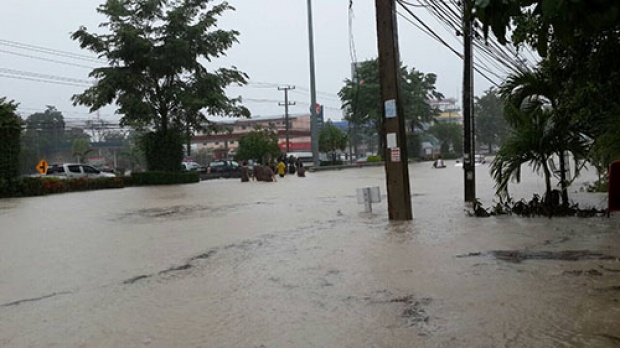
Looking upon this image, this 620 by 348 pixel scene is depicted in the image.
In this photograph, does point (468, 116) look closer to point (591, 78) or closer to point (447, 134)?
point (591, 78)

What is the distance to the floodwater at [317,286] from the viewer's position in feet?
15.4

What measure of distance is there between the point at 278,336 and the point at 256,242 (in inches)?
209

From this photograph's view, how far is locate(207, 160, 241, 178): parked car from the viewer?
4603 cm

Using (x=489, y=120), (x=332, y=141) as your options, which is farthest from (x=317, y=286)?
(x=489, y=120)

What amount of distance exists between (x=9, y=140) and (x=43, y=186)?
2589 mm

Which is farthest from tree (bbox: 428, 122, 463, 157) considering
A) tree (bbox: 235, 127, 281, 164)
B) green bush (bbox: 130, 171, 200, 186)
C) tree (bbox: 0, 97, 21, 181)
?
tree (bbox: 0, 97, 21, 181)

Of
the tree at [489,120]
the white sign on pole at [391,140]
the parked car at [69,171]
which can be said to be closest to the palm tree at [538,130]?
the white sign on pole at [391,140]

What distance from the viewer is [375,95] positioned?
65.6 m

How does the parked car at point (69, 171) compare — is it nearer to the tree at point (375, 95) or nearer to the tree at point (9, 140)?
the tree at point (9, 140)

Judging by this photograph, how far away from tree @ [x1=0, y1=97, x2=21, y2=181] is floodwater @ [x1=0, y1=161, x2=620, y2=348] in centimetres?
1447

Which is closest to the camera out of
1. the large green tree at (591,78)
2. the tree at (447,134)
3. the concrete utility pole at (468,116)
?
the large green tree at (591,78)

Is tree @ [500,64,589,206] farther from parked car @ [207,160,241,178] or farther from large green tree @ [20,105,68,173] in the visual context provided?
large green tree @ [20,105,68,173]

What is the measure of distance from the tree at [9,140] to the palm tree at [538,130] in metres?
21.5

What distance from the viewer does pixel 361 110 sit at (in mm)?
67438
